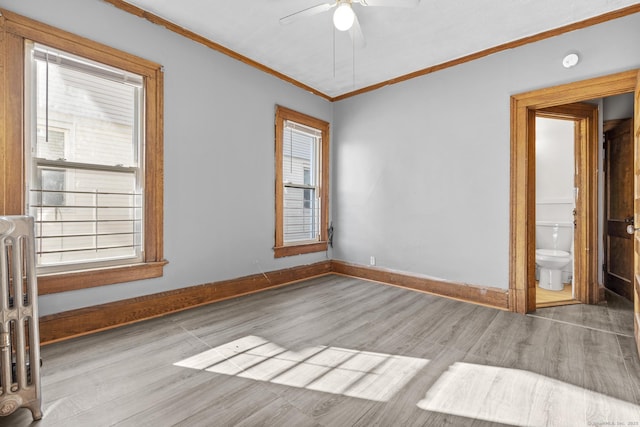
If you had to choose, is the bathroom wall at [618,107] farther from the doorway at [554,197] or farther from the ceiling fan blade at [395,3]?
the ceiling fan blade at [395,3]

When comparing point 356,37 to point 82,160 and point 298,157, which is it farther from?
point 82,160

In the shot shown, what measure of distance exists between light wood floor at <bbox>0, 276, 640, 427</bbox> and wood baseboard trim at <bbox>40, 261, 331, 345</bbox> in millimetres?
108

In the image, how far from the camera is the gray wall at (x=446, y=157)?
2779 mm

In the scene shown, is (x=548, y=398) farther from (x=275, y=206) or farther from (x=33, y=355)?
(x=275, y=206)

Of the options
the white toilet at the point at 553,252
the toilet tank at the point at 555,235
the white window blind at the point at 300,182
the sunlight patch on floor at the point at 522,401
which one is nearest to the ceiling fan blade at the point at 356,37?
the white window blind at the point at 300,182

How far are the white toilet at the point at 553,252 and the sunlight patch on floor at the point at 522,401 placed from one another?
2.49m

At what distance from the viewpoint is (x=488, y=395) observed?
1.62 meters

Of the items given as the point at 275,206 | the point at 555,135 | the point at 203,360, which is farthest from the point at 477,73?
the point at 203,360

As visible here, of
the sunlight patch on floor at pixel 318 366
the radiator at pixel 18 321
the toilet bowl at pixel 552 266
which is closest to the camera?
the radiator at pixel 18 321

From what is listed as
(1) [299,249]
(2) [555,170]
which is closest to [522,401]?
(1) [299,249]

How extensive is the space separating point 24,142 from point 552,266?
5.43m

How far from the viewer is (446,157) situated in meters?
3.46

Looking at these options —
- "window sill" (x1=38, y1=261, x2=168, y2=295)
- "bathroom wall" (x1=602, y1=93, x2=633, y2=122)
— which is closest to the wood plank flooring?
"bathroom wall" (x1=602, y1=93, x2=633, y2=122)

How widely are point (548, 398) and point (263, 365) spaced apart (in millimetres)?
1650
